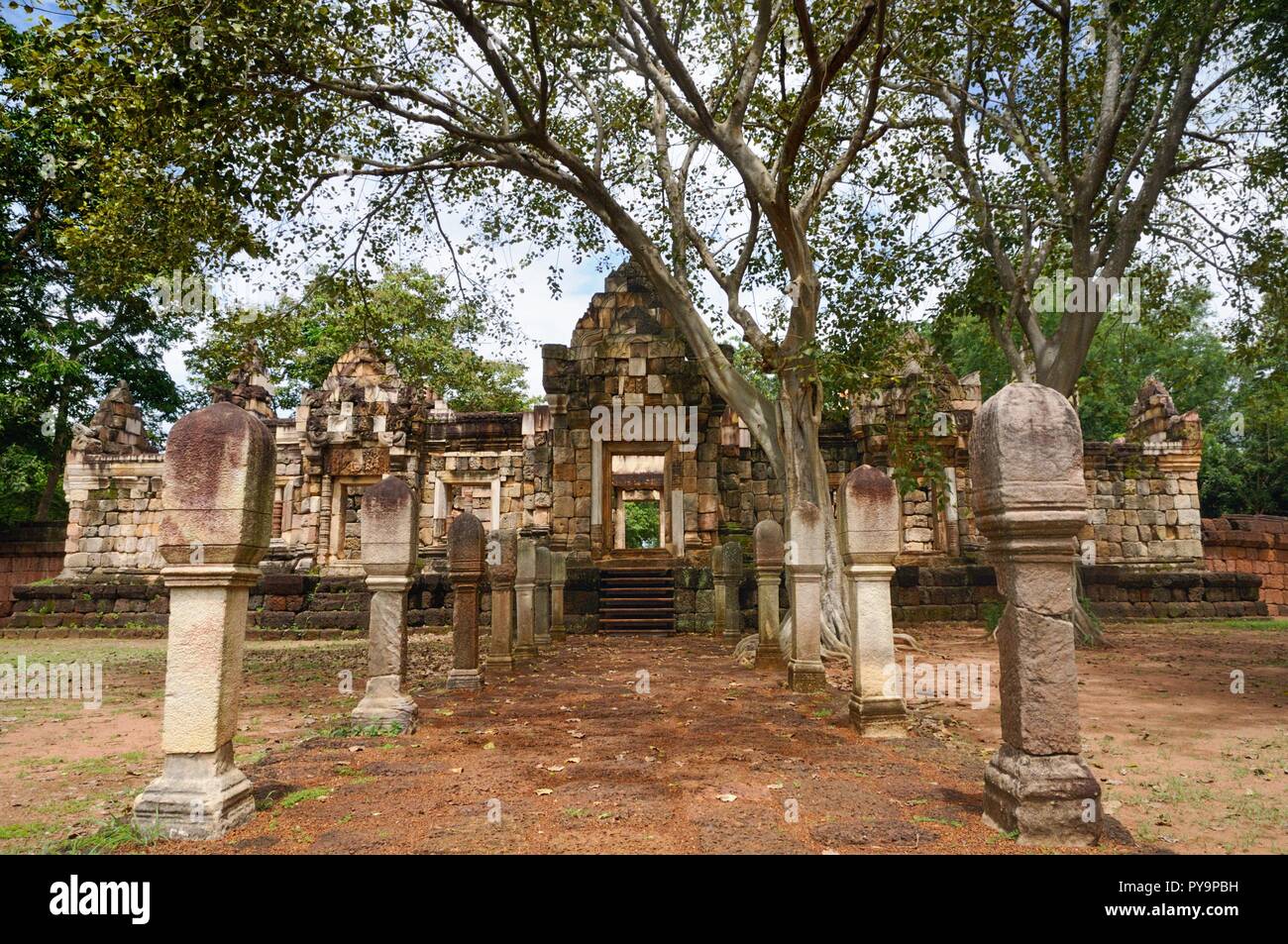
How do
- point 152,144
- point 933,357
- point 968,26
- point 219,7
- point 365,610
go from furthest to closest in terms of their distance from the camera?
point 365,610 < point 933,357 < point 968,26 < point 152,144 < point 219,7

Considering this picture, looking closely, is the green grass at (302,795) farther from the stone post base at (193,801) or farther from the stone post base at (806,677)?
the stone post base at (806,677)

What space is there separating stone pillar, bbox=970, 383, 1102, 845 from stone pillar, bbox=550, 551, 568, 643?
884 centimetres

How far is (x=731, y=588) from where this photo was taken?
1136cm

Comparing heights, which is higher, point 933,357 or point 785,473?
point 933,357

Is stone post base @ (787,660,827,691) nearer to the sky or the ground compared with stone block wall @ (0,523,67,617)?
nearer to the ground

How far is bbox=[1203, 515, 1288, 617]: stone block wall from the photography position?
17062 millimetres

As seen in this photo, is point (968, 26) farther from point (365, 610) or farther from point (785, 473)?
point (365, 610)

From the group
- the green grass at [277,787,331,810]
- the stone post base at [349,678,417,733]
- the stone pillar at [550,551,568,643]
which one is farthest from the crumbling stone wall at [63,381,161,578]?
the green grass at [277,787,331,810]

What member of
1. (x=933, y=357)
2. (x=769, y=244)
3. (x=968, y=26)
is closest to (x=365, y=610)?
(x=769, y=244)

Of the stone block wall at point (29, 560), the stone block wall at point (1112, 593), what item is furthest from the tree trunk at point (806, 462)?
the stone block wall at point (29, 560)

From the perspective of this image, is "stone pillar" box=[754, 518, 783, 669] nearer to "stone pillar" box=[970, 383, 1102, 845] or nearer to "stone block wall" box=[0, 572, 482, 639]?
"stone pillar" box=[970, 383, 1102, 845]

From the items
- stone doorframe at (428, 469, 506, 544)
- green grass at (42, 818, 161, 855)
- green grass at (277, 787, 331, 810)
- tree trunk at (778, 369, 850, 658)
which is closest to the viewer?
green grass at (42, 818, 161, 855)

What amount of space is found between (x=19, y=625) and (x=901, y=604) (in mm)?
18355

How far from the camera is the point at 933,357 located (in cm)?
1054
